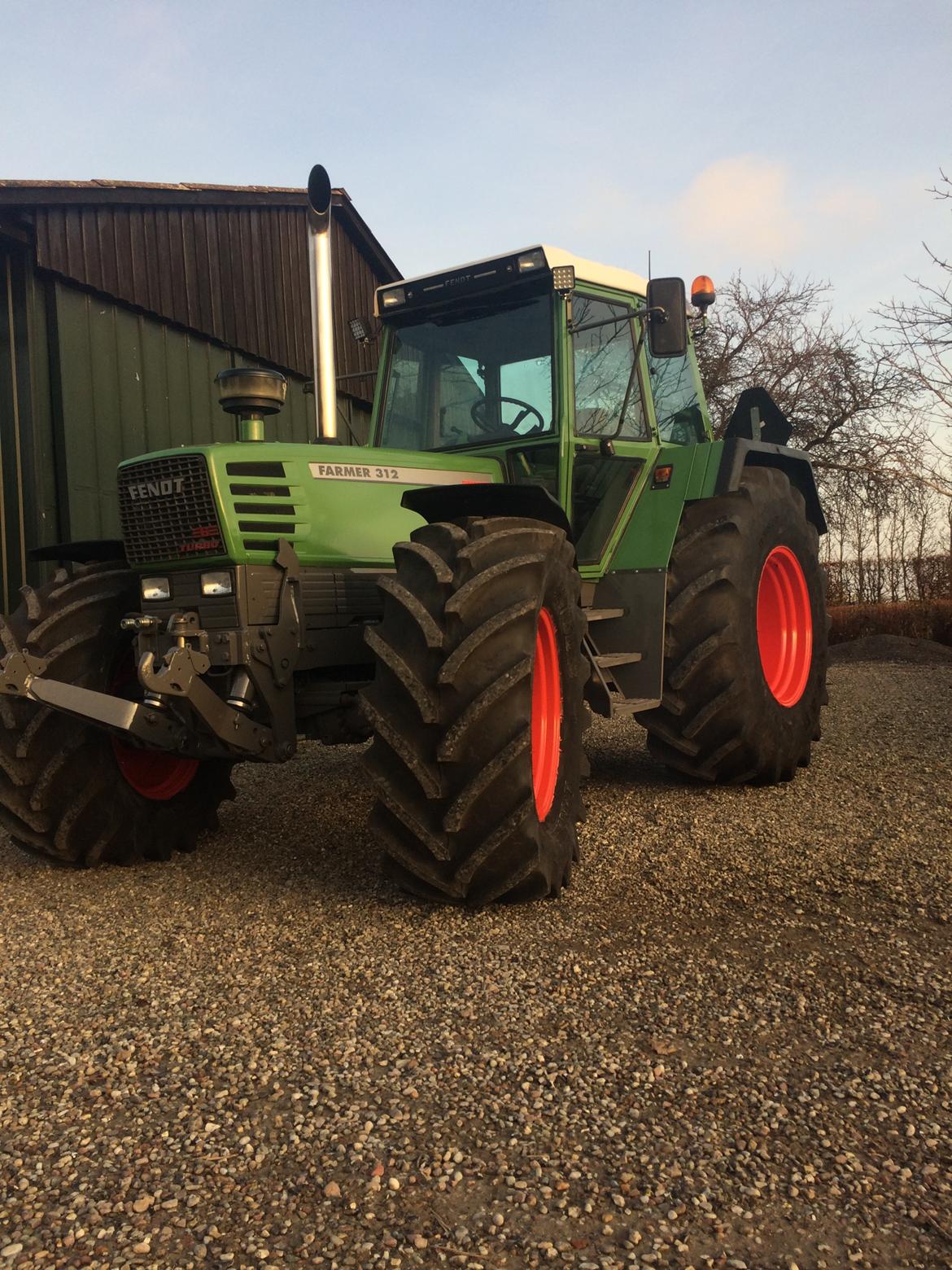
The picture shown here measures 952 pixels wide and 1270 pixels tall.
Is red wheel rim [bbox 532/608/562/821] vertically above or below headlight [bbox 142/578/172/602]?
below

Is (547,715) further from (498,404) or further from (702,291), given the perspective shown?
(702,291)

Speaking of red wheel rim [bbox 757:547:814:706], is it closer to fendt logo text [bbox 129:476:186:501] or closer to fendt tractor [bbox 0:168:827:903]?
fendt tractor [bbox 0:168:827:903]

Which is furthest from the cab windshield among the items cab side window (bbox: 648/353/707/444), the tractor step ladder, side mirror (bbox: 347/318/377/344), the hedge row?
the hedge row

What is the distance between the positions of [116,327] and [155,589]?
577 centimetres

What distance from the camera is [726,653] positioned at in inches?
191

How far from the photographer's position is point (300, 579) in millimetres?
3986

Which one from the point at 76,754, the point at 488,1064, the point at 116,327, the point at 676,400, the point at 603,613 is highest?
the point at 116,327

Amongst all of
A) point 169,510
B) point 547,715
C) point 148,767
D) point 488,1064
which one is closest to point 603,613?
point 547,715

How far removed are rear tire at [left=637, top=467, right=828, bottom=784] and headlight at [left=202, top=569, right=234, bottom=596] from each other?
82.7 inches

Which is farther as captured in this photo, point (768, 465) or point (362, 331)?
Result: point (768, 465)

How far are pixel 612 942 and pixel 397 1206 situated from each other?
139cm

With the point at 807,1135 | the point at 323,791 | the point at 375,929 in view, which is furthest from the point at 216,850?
the point at 807,1135

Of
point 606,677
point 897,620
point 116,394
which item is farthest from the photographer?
point 897,620

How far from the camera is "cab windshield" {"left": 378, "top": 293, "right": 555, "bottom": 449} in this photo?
477 centimetres
